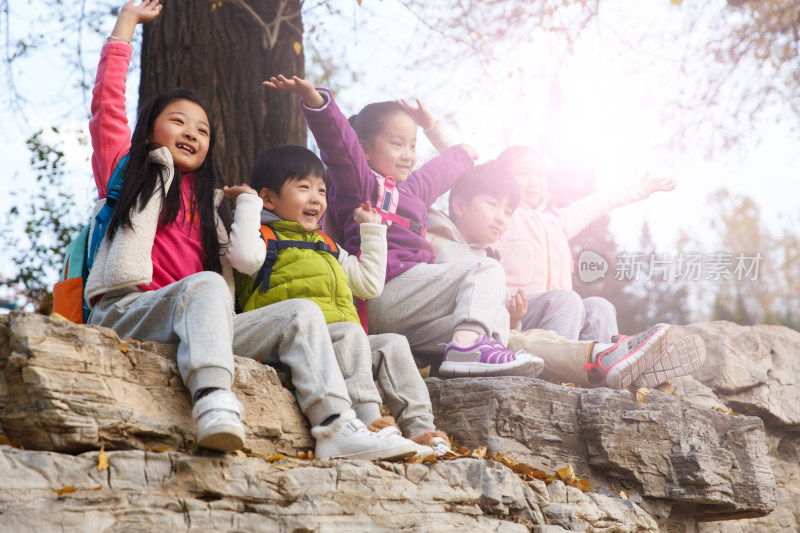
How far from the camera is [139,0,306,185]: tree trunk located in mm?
4859

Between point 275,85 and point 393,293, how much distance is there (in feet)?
3.95

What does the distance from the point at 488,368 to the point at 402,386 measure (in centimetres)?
58

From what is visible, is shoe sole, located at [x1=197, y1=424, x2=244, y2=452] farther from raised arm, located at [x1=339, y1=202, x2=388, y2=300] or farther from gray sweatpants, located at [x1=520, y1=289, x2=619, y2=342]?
gray sweatpants, located at [x1=520, y1=289, x2=619, y2=342]

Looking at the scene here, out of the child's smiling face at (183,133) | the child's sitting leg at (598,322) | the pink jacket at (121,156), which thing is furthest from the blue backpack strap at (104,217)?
the child's sitting leg at (598,322)

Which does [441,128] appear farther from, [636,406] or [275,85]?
[636,406]

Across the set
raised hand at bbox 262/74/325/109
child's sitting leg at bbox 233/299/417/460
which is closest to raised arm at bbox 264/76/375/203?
raised hand at bbox 262/74/325/109

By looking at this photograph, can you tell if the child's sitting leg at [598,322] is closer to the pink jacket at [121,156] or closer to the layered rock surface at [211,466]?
the layered rock surface at [211,466]

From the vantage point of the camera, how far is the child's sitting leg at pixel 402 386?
125 inches

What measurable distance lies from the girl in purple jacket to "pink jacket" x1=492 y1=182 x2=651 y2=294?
31.0 inches

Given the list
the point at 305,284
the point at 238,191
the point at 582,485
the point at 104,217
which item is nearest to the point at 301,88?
the point at 238,191

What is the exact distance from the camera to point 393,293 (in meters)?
4.01

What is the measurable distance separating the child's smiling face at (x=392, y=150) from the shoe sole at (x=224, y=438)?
2.30 metres

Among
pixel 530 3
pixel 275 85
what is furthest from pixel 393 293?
pixel 530 3

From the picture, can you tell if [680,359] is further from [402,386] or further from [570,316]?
[402,386]
